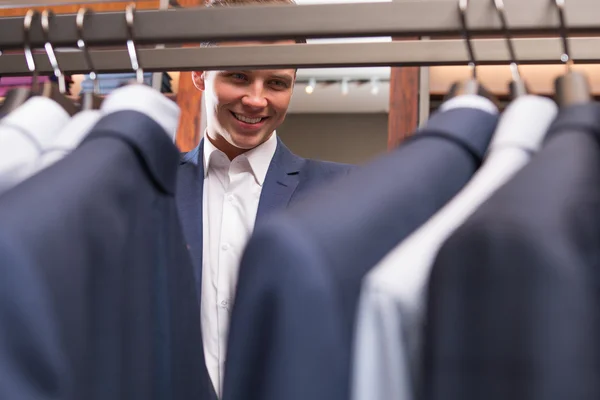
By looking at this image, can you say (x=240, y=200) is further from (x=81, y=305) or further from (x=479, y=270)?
(x=479, y=270)

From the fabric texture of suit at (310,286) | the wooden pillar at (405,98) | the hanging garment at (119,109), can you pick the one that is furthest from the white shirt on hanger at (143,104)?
the wooden pillar at (405,98)

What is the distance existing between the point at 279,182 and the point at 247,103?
0.16 metres

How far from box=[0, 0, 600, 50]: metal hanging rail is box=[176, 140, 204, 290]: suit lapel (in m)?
0.52

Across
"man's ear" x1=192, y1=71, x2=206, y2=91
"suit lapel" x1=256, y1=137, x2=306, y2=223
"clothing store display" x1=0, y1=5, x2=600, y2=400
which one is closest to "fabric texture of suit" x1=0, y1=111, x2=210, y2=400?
"clothing store display" x1=0, y1=5, x2=600, y2=400

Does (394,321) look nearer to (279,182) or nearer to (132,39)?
(132,39)

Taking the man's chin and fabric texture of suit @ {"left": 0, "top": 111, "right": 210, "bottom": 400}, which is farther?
the man's chin

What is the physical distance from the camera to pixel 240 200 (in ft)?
4.21

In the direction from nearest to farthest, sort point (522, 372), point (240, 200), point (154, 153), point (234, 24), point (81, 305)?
point (522, 372) → point (81, 305) → point (154, 153) → point (234, 24) → point (240, 200)

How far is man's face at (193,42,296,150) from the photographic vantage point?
125 centimetres

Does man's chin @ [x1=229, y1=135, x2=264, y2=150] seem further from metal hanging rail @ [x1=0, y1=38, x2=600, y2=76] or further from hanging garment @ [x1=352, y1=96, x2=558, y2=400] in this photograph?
hanging garment @ [x1=352, y1=96, x2=558, y2=400]

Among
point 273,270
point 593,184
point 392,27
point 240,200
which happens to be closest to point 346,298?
point 273,270

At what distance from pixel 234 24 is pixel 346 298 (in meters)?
0.34

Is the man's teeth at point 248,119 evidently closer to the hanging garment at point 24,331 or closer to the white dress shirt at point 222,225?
the white dress shirt at point 222,225

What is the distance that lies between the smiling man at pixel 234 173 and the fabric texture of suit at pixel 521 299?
0.85 m
